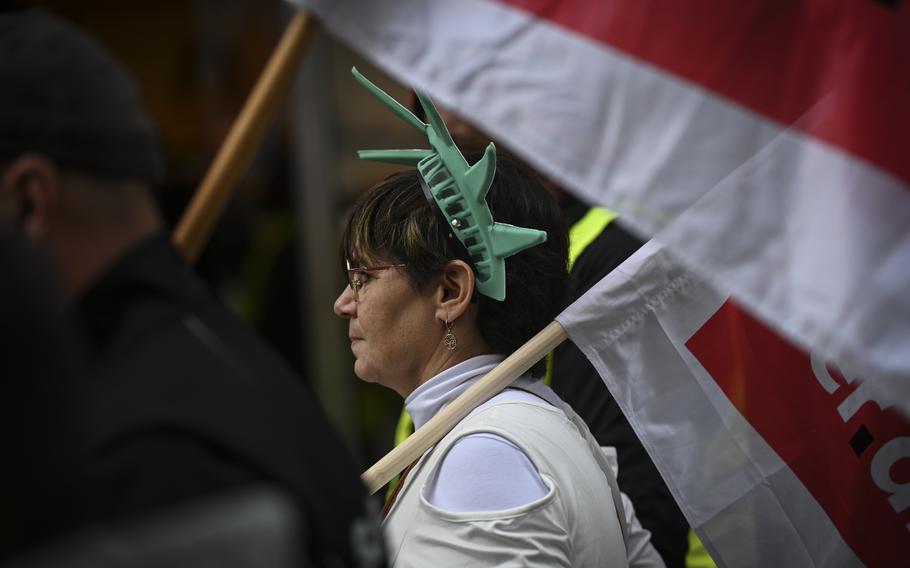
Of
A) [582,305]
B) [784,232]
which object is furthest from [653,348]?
[784,232]

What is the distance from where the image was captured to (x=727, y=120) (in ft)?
6.93

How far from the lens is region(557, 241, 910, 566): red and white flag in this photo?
268 centimetres

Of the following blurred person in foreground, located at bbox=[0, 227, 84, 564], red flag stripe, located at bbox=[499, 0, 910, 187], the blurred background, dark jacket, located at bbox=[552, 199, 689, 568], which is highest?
red flag stripe, located at bbox=[499, 0, 910, 187]

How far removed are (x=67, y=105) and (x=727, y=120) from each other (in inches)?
45.6

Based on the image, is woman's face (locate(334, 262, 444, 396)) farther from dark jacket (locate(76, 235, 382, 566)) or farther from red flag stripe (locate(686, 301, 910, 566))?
dark jacket (locate(76, 235, 382, 566))

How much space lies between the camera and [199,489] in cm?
129

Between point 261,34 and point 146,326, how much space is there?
6065mm

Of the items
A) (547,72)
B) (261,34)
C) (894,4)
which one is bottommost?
(261,34)

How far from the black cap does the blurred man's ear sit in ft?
0.05

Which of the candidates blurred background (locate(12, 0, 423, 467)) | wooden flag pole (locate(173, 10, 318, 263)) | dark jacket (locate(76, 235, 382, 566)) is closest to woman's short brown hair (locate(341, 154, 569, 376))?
wooden flag pole (locate(173, 10, 318, 263))

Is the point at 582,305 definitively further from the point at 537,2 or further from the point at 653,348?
the point at 537,2

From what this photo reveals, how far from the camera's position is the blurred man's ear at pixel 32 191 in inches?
58.1

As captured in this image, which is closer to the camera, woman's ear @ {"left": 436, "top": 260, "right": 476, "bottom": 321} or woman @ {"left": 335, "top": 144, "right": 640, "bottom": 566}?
woman @ {"left": 335, "top": 144, "right": 640, "bottom": 566}

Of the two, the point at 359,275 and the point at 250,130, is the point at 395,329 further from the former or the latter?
the point at 250,130
